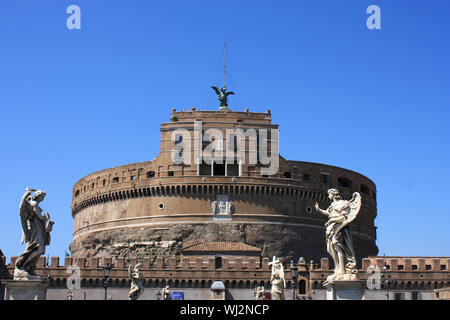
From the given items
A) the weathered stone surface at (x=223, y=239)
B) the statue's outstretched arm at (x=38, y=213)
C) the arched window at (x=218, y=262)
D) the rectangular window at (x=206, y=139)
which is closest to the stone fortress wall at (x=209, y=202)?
the weathered stone surface at (x=223, y=239)

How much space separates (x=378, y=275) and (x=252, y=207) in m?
14.3

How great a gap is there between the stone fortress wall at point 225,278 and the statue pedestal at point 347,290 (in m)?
39.9

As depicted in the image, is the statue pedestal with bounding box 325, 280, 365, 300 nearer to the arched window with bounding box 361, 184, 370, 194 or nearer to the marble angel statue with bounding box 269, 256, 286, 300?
the marble angel statue with bounding box 269, 256, 286, 300

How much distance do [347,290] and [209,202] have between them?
49444 mm

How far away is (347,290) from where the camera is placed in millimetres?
13367

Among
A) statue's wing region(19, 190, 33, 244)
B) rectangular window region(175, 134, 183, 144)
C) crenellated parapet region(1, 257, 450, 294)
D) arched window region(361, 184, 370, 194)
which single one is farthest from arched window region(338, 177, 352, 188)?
statue's wing region(19, 190, 33, 244)

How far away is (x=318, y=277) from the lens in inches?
2092

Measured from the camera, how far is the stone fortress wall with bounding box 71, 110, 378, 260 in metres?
62.2

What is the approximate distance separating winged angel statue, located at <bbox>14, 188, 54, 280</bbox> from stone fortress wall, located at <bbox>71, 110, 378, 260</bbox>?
157 feet

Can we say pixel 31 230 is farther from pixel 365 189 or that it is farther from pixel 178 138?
pixel 365 189

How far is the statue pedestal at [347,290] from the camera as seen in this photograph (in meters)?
13.3

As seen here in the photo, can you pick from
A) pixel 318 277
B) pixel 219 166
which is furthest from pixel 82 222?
pixel 318 277

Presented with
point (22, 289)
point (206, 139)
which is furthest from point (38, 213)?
point (206, 139)
